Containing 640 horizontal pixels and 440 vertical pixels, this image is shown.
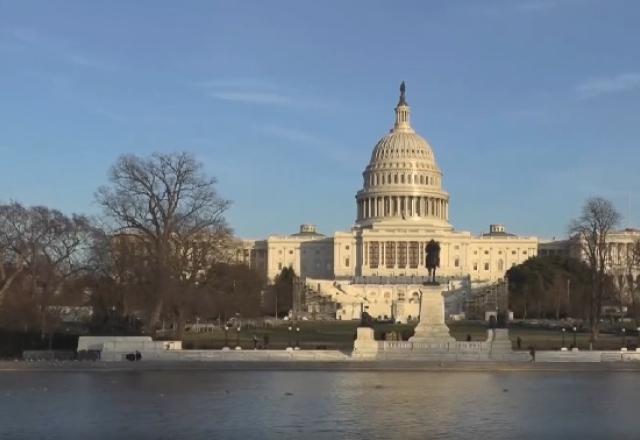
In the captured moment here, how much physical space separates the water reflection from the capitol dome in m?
130

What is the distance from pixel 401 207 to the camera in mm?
167500

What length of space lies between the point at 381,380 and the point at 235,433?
1355cm

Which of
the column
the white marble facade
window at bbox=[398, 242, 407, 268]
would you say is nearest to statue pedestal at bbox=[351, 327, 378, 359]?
the white marble facade

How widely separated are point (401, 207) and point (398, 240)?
9.50 m

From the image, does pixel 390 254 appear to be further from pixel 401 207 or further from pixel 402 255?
pixel 401 207

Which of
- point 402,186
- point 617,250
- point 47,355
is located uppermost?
point 402,186

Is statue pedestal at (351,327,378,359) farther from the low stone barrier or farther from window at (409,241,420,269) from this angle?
window at (409,241,420,269)

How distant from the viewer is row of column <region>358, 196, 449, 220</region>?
16700 centimetres

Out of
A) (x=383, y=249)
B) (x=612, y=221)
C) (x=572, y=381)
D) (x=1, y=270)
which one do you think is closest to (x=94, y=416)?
(x=572, y=381)

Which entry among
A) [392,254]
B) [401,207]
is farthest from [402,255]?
[401,207]

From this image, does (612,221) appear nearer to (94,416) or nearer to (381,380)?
(381,380)

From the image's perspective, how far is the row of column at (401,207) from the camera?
548ft

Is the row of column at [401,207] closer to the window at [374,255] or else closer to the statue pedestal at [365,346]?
the window at [374,255]

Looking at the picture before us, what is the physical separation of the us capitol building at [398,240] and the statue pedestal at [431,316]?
3840 inches
